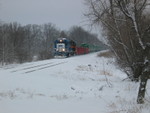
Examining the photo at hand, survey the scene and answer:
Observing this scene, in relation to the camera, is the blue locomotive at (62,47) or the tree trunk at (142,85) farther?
the blue locomotive at (62,47)

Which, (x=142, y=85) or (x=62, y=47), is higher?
(x=62, y=47)

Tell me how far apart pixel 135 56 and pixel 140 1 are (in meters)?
2.91

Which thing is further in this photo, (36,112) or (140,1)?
(140,1)

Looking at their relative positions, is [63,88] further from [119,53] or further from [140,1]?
[140,1]

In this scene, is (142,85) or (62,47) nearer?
(142,85)

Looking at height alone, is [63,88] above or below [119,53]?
below

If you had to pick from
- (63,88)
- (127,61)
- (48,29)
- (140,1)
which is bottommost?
(63,88)

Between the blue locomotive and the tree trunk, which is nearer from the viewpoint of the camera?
the tree trunk

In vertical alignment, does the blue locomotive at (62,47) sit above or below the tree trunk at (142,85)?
above

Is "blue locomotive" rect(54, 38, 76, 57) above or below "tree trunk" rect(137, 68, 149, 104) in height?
above

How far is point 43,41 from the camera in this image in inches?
3912

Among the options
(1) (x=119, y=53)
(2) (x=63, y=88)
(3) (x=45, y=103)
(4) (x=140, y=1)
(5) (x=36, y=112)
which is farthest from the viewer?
(1) (x=119, y=53)

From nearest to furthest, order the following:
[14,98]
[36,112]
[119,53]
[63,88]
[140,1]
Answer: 1. [36,112]
2. [14,98]
3. [140,1]
4. [63,88]
5. [119,53]

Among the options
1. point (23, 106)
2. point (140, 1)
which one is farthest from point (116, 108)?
point (140, 1)
